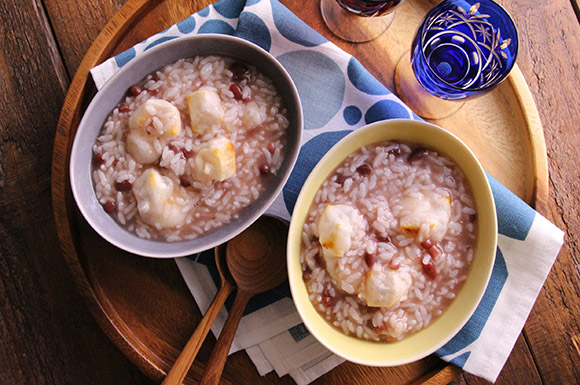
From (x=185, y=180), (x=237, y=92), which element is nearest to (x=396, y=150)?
(x=237, y=92)

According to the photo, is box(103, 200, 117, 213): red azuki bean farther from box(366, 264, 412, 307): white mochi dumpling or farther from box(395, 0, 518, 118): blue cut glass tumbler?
box(395, 0, 518, 118): blue cut glass tumbler

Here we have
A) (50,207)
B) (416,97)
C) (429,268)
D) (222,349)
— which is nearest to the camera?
(429,268)

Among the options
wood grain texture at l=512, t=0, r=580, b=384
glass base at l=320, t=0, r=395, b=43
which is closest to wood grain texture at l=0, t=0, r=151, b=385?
glass base at l=320, t=0, r=395, b=43

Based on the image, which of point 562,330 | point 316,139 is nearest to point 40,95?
point 316,139

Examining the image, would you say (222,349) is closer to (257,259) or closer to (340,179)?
(257,259)

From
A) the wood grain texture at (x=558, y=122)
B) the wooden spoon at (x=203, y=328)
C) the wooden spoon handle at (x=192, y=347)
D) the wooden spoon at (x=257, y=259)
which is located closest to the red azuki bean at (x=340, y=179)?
the wooden spoon at (x=257, y=259)

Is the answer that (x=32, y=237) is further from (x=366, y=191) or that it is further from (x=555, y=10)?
(x=555, y=10)

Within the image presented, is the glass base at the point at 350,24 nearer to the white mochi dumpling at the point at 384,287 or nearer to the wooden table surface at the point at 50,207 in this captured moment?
the wooden table surface at the point at 50,207
